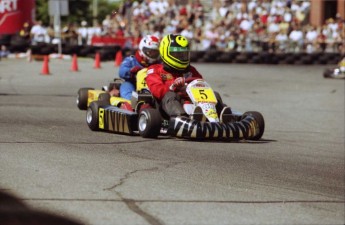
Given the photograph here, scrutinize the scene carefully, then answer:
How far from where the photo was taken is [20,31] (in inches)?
1163

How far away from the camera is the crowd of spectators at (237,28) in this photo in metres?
33.1

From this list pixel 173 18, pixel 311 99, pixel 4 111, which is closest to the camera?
pixel 4 111

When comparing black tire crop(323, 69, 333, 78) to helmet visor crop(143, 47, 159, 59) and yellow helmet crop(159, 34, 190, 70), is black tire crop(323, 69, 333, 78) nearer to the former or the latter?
helmet visor crop(143, 47, 159, 59)

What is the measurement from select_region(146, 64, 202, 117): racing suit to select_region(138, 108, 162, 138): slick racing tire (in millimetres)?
246

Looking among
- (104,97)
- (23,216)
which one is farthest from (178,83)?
(23,216)

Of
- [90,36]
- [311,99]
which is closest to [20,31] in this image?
[90,36]

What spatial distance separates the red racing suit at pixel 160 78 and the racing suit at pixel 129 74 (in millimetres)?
1246

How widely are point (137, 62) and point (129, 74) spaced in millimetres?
306

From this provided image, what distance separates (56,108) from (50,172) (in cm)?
704

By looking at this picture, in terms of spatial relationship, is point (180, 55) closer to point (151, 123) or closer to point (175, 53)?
point (175, 53)

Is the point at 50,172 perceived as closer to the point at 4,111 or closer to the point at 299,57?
the point at 4,111

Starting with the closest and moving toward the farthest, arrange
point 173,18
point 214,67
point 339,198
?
point 339,198
point 214,67
point 173,18

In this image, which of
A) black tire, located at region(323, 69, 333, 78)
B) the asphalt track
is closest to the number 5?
the asphalt track

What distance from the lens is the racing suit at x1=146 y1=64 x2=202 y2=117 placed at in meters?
10.3
